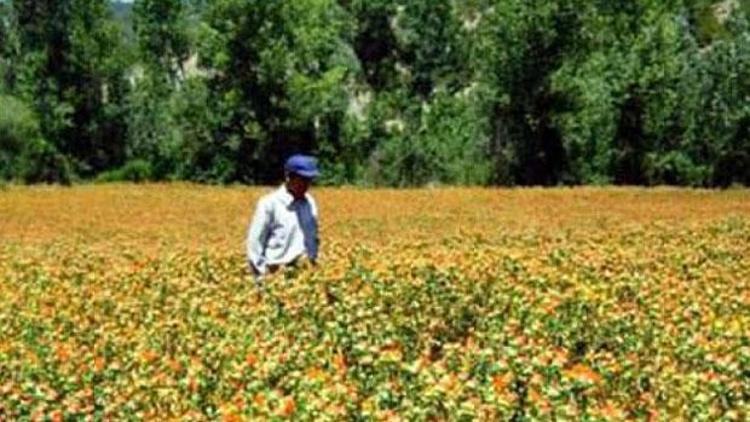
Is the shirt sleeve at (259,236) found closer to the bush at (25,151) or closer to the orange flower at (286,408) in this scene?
the orange flower at (286,408)

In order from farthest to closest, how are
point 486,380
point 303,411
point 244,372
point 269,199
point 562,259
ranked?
1. point 562,259
2. point 269,199
3. point 244,372
4. point 486,380
5. point 303,411

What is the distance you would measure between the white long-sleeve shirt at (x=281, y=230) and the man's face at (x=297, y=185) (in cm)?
7

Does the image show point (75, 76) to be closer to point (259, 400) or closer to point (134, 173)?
point (134, 173)

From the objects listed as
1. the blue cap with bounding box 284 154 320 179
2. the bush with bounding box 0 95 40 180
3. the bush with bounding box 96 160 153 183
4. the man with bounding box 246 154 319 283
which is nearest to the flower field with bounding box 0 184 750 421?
the man with bounding box 246 154 319 283

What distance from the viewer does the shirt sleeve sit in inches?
560

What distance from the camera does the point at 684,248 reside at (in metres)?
20.7

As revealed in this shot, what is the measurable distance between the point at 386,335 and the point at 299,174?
112 inches

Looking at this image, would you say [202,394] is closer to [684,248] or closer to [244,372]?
[244,372]

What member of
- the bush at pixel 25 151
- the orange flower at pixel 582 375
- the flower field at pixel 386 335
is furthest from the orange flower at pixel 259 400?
the bush at pixel 25 151

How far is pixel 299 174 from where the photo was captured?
14.0m

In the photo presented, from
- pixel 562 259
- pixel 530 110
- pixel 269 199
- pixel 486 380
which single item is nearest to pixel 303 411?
pixel 486 380

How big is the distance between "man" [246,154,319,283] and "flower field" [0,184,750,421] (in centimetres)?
32

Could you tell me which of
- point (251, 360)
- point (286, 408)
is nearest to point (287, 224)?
point (251, 360)

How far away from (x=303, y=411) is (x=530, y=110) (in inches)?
2634
